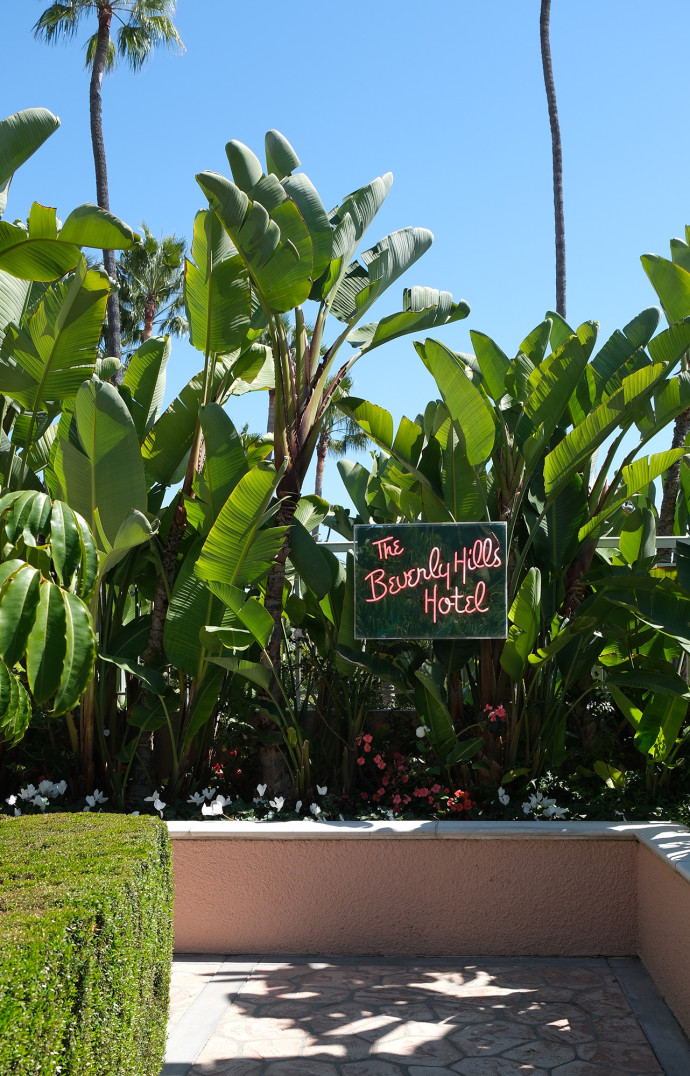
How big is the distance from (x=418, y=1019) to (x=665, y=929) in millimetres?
1207

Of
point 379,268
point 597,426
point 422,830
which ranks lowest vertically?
point 422,830

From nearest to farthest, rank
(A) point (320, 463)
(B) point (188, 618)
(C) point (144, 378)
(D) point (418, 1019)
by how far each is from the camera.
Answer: (D) point (418, 1019) < (B) point (188, 618) < (C) point (144, 378) < (A) point (320, 463)

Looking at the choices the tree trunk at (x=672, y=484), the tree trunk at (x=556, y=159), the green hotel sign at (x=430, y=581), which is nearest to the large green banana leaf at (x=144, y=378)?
the green hotel sign at (x=430, y=581)

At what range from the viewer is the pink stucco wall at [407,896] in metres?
4.74

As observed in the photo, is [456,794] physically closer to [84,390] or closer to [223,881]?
[223,881]

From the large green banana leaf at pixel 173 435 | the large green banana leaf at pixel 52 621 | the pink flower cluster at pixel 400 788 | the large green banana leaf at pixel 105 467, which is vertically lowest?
the pink flower cluster at pixel 400 788

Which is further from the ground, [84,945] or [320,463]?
[320,463]

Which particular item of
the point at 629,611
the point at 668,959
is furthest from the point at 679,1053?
the point at 629,611

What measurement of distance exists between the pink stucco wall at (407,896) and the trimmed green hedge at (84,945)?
149 cm

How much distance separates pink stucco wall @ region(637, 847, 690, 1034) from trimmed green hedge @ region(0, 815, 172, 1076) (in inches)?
84.7

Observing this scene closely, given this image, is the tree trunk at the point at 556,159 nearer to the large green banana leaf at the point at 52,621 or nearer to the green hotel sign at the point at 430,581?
the green hotel sign at the point at 430,581

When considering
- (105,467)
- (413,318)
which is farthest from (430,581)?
(105,467)

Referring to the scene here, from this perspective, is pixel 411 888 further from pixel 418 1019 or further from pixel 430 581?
pixel 430 581

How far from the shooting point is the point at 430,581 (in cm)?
510
